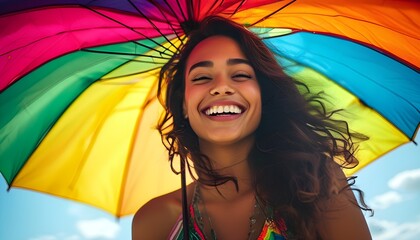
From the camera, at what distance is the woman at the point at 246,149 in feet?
7.50

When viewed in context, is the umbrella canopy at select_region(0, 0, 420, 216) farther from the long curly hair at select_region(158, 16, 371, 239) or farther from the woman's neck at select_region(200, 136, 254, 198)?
the woman's neck at select_region(200, 136, 254, 198)

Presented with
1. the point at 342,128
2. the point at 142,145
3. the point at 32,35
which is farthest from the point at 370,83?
the point at 32,35

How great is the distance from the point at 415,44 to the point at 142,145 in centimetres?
165

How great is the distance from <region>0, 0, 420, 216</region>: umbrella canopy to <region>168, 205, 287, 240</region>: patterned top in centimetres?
37

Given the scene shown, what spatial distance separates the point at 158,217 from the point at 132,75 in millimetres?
830

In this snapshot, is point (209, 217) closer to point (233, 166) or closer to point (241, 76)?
point (233, 166)

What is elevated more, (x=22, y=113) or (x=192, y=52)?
(x=192, y=52)

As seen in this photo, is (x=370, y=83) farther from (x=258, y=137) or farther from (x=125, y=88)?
(x=125, y=88)

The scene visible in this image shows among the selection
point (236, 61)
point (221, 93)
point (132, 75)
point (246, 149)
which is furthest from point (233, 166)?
point (132, 75)

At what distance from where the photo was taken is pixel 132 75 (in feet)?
8.45

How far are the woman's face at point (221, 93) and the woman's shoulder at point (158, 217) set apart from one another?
0.43 meters

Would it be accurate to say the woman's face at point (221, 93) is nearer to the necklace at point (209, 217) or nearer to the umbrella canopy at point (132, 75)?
the umbrella canopy at point (132, 75)

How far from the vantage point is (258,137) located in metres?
2.54

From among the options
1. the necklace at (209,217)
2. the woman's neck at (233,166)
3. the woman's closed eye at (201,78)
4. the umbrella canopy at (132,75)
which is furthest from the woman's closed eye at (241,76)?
the necklace at (209,217)
